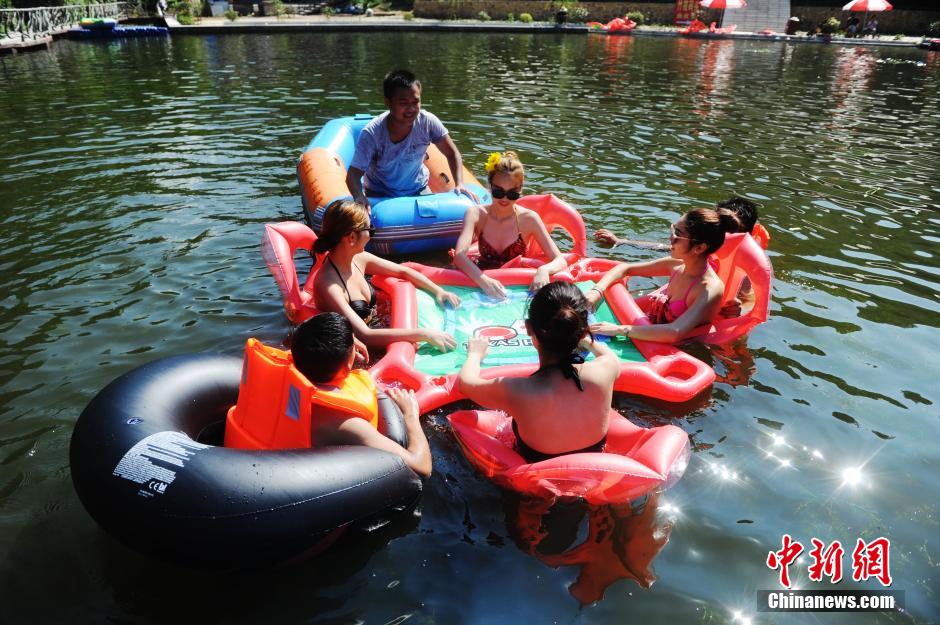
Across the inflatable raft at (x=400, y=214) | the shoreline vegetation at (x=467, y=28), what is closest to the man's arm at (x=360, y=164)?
Result: the inflatable raft at (x=400, y=214)

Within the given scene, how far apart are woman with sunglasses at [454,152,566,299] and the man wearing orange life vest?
2.10 meters

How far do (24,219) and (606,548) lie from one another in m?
6.73

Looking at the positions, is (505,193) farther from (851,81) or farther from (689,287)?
(851,81)

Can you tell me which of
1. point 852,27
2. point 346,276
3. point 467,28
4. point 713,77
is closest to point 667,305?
point 346,276

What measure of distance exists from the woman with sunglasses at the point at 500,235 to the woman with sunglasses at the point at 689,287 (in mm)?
679

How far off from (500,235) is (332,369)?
2794 mm

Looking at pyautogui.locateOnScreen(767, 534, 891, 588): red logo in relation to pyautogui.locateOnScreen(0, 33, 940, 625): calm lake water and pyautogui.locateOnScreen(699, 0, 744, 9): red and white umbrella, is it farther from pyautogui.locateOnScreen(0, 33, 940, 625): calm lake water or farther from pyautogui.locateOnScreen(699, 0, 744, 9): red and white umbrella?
pyautogui.locateOnScreen(699, 0, 744, 9): red and white umbrella

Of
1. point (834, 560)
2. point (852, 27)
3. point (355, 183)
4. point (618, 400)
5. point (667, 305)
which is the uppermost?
point (852, 27)

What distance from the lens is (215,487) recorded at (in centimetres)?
243

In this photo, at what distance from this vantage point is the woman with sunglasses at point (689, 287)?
4094 mm

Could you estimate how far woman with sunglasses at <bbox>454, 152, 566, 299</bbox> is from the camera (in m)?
4.77

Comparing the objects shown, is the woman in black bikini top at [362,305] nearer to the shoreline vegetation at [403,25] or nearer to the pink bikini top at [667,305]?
the pink bikini top at [667,305]

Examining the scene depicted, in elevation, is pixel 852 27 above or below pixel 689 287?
above

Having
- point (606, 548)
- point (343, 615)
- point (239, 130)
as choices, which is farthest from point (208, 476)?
point (239, 130)
